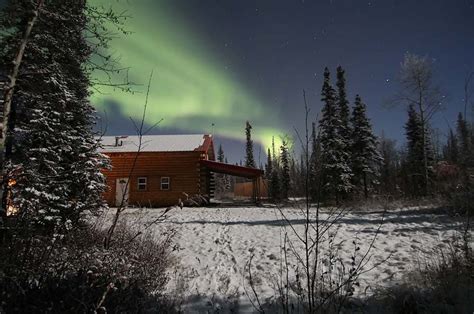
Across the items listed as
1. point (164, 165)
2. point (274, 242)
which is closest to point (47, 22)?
point (274, 242)

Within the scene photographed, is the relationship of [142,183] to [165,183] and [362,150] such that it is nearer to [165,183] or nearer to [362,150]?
[165,183]

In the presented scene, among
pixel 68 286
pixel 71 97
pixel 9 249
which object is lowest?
pixel 68 286

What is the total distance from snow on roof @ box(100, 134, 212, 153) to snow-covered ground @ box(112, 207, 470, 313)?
14675 mm

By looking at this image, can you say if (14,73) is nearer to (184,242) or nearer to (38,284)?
(38,284)

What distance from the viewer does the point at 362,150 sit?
2967cm

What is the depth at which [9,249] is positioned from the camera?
3828 millimetres

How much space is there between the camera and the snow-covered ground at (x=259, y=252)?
5.51 meters

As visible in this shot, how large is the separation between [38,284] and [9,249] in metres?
0.61

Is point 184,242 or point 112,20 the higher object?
point 112,20

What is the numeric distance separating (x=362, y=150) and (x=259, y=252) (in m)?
25.2

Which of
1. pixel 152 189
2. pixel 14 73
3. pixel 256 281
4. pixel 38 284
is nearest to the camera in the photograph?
pixel 38 284

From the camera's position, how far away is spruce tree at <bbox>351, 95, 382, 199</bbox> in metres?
29.0

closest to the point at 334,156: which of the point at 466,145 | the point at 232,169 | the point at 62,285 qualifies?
the point at 232,169

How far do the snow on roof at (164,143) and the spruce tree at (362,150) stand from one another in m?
15.1
